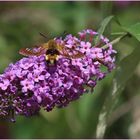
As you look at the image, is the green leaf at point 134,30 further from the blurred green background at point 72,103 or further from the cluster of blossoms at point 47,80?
the blurred green background at point 72,103

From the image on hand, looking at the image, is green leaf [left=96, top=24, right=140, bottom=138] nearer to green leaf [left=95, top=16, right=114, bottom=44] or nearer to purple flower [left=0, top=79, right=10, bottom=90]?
green leaf [left=95, top=16, right=114, bottom=44]

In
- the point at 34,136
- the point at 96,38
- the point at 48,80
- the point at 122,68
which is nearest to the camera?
the point at 48,80

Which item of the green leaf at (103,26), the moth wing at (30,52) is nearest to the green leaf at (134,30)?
the green leaf at (103,26)

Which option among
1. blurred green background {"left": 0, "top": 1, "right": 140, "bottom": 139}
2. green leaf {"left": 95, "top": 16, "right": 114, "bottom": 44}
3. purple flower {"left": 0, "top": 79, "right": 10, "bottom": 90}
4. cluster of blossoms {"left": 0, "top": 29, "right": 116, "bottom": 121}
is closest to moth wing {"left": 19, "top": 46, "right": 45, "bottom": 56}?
cluster of blossoms {"left": 0, "top": 29, "right": 116, "bottom": 121}

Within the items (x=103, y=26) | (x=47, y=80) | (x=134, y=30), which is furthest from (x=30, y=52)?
(x=134, y=30)

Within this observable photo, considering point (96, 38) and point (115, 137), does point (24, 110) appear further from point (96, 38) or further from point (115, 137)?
point (115, 137)

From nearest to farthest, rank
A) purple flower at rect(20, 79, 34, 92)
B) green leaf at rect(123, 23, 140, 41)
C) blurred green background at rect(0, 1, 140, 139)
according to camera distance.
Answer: purple flower at rect(20, 79, 34, 92)
green leaf at rect(123, 23, 140, 41)
blurred green background at rect(0, 1, 140, 139)

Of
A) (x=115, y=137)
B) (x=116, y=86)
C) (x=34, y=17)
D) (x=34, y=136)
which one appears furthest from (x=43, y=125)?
(x=116, y=86)
